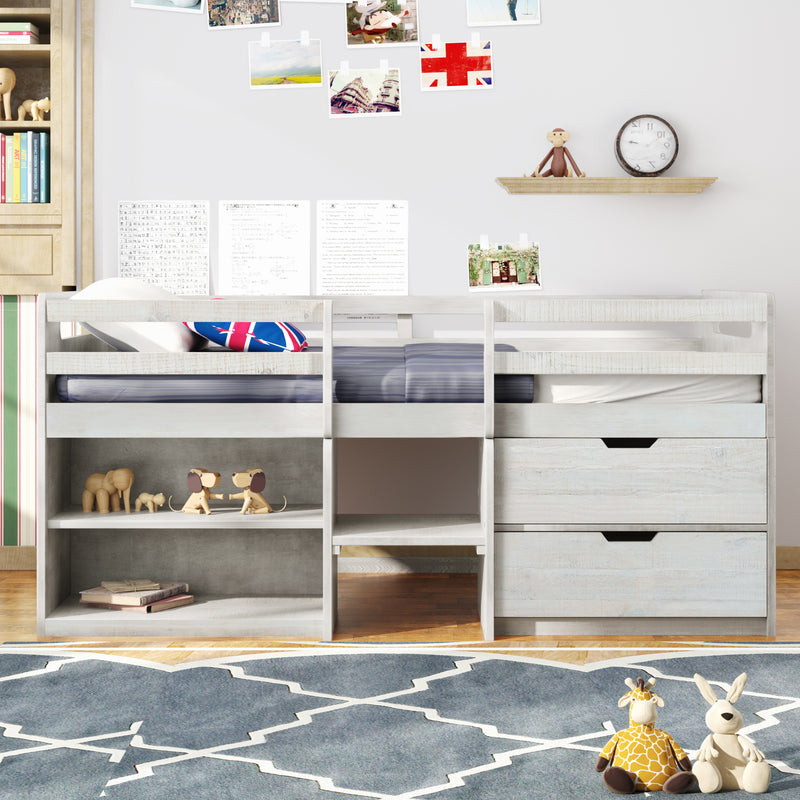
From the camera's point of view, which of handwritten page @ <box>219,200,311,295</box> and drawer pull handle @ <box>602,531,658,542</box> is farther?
handwritten page @ <box>219,200,311,295</box>

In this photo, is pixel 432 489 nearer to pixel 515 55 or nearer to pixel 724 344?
pixel 724 344

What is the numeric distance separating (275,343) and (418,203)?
0.93m

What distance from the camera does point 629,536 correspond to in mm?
2303

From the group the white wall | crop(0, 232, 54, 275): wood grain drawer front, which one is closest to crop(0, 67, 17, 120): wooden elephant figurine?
the white wall

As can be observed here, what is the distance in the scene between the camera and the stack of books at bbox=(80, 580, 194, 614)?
2.30 metres

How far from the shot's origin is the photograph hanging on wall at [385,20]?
2.97 metres

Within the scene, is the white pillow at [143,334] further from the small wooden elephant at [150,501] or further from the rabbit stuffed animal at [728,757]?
the rabbit stuffed animal at [728,757]

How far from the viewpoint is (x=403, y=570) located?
118 inches

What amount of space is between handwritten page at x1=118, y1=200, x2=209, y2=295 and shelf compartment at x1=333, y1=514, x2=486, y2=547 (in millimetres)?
1030

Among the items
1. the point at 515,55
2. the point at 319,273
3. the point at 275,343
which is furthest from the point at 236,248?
the point at 515,55

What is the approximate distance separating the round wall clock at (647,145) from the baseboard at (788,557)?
1273 mm

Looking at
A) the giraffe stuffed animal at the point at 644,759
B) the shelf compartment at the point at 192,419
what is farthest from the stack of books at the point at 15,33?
the giraffe stuffed animal at the point at 644,759

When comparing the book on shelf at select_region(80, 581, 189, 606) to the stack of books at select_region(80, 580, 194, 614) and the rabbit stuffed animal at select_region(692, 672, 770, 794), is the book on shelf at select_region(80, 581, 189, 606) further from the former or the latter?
the rabbit stuffed animal at select_region(692, 672, 770, 794)

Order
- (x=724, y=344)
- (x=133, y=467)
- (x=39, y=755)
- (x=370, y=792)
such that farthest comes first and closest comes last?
1. (x=724, y=344)
2. (x=133, y=467)
3. (x=39, y=755)
4. (x=370, y=792)
